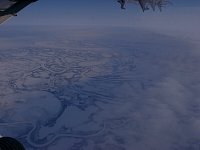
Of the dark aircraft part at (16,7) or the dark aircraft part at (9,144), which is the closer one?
the dark aircraft part at (16,7)

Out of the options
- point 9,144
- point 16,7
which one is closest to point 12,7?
point 16,7

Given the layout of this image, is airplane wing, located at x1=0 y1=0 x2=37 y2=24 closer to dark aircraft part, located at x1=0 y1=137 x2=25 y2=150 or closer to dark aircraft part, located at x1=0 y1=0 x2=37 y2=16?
dark aircraft part, located at x1=0 y1=0 x2=37 y2=16

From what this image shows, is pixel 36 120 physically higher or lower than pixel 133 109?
higher

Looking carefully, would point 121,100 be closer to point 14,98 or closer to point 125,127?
point 125,127

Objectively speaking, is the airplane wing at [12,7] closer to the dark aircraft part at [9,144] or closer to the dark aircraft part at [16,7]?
the dark aircraft part at [16,7]

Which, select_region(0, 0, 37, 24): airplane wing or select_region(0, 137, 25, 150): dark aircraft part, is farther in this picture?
select_region(0, 137, 25, 150): dark aircraft part

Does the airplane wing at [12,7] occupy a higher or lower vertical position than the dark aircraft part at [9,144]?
higher

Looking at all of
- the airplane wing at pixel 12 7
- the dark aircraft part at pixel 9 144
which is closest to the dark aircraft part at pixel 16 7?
the airplane wing at pixel 12 7

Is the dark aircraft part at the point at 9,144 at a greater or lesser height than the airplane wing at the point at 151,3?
lesser

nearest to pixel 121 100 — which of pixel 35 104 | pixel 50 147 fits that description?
pixel 35 104

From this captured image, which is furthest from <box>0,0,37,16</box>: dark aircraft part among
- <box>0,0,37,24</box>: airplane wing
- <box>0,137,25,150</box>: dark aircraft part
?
<box>0,137,25,150</box>: dark aircraft part

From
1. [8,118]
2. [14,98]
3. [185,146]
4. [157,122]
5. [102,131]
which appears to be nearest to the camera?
[185,146]
